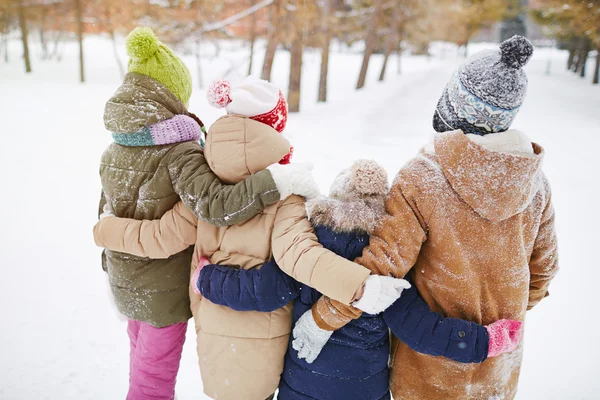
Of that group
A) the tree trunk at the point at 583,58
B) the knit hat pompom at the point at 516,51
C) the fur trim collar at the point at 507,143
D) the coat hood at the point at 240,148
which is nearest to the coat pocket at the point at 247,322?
the coat hood at the point at 240,148

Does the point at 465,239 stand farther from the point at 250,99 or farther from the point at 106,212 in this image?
the point at 106,212

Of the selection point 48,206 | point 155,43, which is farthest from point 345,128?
point 155,43

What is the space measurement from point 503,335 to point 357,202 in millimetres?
773

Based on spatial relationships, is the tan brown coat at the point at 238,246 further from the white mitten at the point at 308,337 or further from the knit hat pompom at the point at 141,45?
the knit hat pompom at the point at 141,45

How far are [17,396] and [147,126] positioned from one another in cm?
223

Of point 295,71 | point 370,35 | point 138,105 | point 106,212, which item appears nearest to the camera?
point 138,105

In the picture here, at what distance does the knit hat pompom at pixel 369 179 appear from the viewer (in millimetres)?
1635

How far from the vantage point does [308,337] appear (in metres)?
1.78

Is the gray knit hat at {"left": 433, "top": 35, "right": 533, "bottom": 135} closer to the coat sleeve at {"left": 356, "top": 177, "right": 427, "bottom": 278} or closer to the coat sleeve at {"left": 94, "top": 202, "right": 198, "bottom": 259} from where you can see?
the coat sleeve at {"left": 356, "top": 177, "right": 427, "bottom": 278}

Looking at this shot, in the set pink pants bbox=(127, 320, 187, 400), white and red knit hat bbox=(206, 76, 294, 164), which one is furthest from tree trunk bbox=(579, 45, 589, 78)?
pink pants bbox=(127, 320, 187, 400)

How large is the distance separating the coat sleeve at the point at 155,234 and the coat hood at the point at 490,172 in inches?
45.7

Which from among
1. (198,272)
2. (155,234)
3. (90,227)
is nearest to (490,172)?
(198,272)

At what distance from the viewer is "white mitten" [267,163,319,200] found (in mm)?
1751

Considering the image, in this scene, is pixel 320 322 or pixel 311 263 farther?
pixel 320 322
